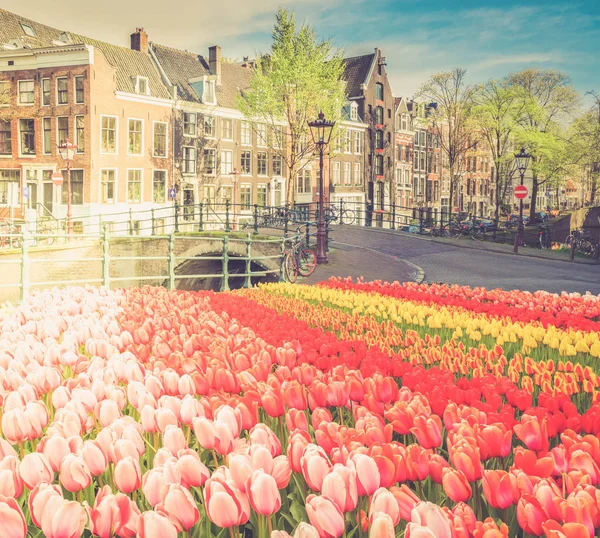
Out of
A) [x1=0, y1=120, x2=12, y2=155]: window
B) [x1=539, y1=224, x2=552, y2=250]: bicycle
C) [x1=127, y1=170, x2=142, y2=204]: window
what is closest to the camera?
[x1=539, y1=224, x2=552, y2=250]: bicycle

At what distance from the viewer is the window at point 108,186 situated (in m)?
33.0

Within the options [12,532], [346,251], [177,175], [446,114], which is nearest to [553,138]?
[446,114]

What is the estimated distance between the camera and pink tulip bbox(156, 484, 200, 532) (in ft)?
5.15

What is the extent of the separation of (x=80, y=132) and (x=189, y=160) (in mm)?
7015

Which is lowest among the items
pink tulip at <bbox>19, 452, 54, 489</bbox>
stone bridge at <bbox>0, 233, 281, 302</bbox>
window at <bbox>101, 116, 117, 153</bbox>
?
stone bridge at <bbox>0, 233, 281, 302</bbox>

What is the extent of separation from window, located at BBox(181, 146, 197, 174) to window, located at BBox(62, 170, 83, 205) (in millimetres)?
6673

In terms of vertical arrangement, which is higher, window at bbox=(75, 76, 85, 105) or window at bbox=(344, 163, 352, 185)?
window at bbox=(75, 76, 85, 105)

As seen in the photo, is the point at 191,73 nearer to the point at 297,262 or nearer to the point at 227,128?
the point at 227,128

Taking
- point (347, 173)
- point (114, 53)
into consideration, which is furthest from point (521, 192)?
point (347, 173)

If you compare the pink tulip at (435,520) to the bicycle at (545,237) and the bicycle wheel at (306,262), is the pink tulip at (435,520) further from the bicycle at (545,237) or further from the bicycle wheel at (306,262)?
the bicycle at (545,237)

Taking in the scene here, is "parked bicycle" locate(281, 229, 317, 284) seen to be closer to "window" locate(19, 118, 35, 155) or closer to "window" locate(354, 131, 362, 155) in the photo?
"window" locate(19, 118, 35, 155)

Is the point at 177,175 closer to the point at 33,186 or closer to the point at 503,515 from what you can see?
the point at 33,186

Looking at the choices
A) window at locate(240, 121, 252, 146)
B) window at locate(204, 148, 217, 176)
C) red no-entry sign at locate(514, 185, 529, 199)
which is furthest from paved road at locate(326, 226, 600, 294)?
window at locate(240, 121, 252, 146)

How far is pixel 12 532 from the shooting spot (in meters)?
1.52
